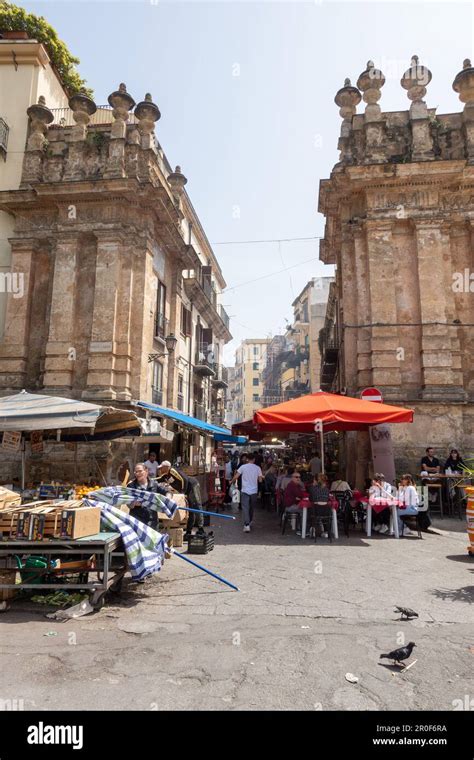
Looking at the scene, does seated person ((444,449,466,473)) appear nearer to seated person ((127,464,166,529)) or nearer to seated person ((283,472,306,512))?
seated person ((283,472,306,512))

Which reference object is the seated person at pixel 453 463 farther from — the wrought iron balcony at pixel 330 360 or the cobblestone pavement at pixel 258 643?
the wrought iron balcony at pixel 330 360

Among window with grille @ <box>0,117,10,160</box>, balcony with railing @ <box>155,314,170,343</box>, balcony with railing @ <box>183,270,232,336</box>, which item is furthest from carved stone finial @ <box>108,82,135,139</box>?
balcony with railing @ <box>183,270,232,336</box>

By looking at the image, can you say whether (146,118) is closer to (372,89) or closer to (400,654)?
(372,89)

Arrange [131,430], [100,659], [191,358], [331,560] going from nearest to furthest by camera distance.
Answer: [100,659], [331,560], [131,430], [191,358]

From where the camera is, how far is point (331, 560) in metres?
7.15

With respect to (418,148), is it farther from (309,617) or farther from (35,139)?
(309,617)

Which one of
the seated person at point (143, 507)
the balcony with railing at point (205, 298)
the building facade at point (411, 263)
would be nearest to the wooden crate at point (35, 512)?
the seated person at point (143, 507)

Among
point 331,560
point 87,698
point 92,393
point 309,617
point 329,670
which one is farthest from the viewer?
point 92,393

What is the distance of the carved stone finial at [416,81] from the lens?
1527 centimetres

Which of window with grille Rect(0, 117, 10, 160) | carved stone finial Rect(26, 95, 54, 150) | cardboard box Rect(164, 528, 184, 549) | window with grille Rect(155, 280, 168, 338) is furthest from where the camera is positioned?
window with grille Rect(155, 280, 168, 338)

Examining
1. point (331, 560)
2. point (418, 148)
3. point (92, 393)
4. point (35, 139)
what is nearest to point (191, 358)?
point (92, 393)

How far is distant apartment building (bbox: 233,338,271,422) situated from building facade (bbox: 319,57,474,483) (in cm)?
5603

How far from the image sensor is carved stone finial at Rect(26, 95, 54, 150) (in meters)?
16.5

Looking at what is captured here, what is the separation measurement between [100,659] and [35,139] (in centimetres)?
1756
